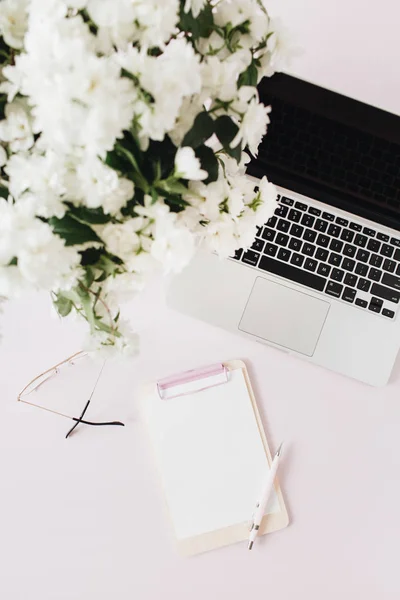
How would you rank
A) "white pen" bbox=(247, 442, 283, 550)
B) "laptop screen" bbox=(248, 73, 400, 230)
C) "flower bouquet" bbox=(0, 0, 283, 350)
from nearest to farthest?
"flower bouquet" bbox=(0, 0, 283, 350) → "laptop screen" bbox=(248, 73, 400, 230) → "white pen" bbox=(247, 442, 283, 550)

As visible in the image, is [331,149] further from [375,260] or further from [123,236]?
[123,236]

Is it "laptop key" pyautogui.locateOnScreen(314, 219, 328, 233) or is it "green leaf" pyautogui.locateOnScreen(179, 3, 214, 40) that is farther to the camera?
"laptop key" pyautogui.locateOnScreen(314, 219, 328, 233)

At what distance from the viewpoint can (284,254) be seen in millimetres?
899

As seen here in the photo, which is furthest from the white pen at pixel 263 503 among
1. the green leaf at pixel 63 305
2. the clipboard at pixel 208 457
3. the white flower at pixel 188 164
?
the white flower at pixel 188 164

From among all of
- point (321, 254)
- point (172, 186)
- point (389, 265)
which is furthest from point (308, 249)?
point (172, 186)

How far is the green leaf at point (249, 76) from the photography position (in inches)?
17.7

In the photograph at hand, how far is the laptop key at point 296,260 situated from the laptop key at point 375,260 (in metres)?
0.11

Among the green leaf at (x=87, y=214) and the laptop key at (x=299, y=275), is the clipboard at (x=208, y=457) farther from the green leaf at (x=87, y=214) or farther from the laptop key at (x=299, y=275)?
the green leaf at (x=87, y=214)

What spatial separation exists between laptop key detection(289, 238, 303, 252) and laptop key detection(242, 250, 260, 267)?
53 millimetres

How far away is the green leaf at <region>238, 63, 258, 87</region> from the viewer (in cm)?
45

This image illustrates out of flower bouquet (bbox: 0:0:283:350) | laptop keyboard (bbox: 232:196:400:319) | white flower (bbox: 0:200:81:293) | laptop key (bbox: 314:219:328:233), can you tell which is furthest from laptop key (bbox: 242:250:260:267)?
white flower (bbox: 0:200:81:293)

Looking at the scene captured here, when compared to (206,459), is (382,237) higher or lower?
higher

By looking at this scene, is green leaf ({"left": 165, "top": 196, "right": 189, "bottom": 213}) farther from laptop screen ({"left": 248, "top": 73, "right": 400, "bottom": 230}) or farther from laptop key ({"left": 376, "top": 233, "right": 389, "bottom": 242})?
laptop key ({"left": 376, "top": 233, "right": 389, "bottom": 242})

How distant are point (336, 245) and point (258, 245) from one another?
12 cm
